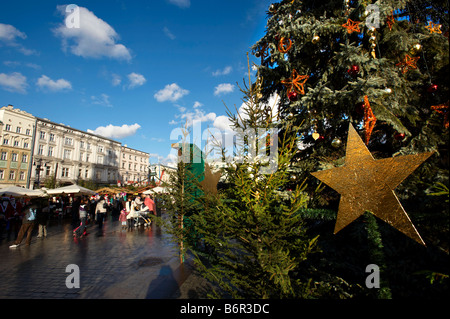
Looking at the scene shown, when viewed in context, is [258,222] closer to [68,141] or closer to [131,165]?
[68,141]

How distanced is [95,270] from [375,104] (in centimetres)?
777

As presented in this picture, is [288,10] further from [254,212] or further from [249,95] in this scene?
[254,212]

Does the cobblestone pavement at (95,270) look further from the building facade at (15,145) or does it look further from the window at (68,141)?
the window at (68,141)

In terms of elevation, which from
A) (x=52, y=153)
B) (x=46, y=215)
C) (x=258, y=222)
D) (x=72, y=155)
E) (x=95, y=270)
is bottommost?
(x=95, y=270)

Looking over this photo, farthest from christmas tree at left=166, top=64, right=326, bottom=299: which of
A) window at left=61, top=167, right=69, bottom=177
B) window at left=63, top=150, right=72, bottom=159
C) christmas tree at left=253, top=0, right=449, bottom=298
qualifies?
window at left=63, top=150, right=72, bottom=159

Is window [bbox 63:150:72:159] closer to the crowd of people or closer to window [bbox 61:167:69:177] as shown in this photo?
window [bbox 61:167:69:177]

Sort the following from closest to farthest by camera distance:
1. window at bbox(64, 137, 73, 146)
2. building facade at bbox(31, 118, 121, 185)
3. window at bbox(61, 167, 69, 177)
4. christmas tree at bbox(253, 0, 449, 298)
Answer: christmas tree at bbox(253, 0, 449, 298), building facade at bbox(31, 118, 121, 185), window at bbox(61, 167, 69, 177), window at bbox(64, 137, 73, 146)

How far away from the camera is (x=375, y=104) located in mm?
4012

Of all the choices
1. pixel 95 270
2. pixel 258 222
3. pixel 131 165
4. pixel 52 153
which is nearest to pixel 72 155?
pixel 52 153

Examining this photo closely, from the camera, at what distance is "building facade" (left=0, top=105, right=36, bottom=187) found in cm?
4434

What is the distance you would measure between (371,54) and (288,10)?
8.34 ft

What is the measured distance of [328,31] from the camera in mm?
4641

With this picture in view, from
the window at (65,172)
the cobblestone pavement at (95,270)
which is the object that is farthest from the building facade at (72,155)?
the cobblestone pavement at (95,270)

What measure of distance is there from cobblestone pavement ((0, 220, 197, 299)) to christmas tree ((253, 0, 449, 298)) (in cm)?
356
